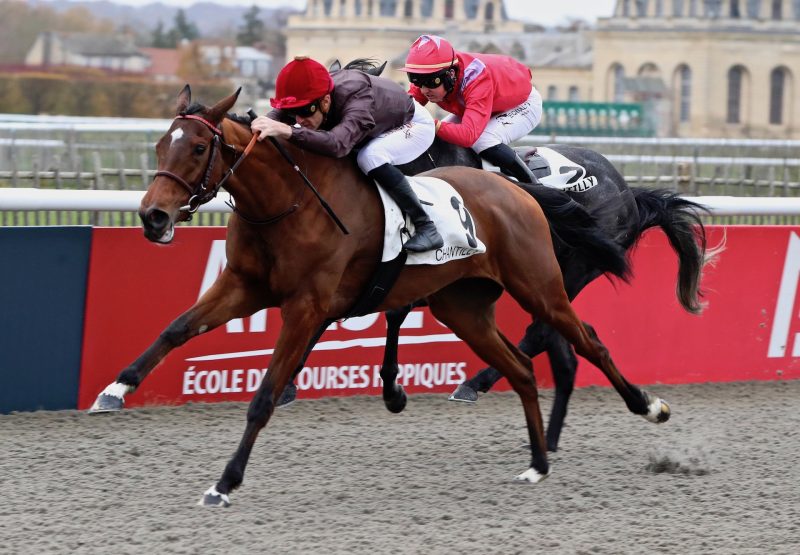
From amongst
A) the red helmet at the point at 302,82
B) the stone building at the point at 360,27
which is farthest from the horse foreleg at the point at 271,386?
the stone building at the point at 360,27

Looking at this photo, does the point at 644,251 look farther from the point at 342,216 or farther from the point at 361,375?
the point at 342,216

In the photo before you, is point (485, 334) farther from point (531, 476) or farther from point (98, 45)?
point (98, 45)

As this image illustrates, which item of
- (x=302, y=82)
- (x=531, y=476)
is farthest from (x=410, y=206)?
(x=531, y=476)

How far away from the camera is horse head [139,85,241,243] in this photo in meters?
4.75

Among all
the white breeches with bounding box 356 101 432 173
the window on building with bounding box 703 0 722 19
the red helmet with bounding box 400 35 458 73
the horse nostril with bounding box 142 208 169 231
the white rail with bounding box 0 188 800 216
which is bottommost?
the white rail with bounding box 0 188 800 216

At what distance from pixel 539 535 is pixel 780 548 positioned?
831 mm

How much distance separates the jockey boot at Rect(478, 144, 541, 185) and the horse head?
6.09 feet

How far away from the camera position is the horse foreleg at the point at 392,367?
6.63 metres

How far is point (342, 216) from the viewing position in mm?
5410

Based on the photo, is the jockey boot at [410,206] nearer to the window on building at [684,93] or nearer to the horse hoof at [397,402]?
the horse hoof at [397,402]

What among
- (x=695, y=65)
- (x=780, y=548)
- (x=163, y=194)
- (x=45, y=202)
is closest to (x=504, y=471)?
(x=780, y=548)

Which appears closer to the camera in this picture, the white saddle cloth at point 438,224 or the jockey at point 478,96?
the white saddle cloth at point 438,224

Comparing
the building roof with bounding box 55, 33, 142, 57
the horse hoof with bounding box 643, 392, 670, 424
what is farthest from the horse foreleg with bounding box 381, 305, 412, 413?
the building roof with bounding box 55, 33, 142, 57

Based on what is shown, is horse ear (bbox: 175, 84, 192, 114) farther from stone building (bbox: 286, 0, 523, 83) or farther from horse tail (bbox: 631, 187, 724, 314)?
stone building (bbox: 286, 0, 523, 83)
